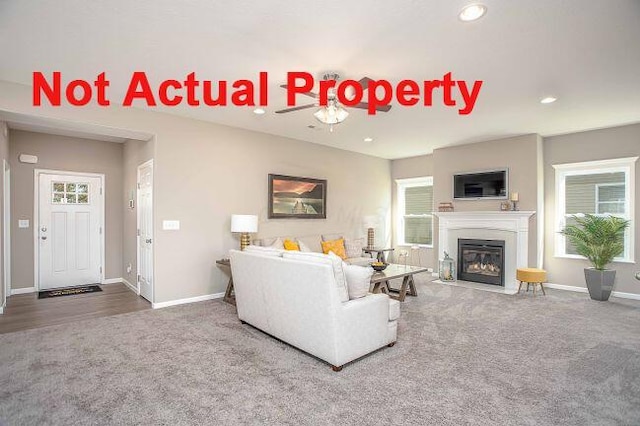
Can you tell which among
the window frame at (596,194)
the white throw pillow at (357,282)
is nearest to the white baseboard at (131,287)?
the white throw pillow at (357,282)

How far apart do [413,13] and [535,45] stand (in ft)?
3.94

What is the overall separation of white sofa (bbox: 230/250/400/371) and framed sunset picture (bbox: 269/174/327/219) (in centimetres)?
248

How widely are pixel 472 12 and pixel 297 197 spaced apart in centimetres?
432

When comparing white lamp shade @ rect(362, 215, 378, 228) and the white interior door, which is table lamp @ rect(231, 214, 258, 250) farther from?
white lamp shade @ rect(362, 215, 378, 228)

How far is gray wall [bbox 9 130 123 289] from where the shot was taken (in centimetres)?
531

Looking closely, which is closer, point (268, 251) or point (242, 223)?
point (268, 251)

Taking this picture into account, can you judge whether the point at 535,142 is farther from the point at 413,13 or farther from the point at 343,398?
the point at 343,398

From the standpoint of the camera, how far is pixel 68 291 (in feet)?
18.0

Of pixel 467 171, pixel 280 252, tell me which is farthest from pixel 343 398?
pixel 467 171

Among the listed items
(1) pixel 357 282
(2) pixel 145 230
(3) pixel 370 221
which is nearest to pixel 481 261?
(3) pixel 370 221

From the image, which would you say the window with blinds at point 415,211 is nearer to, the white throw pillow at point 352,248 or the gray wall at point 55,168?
the white throw pillow at point 352,248

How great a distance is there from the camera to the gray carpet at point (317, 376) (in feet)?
7.04

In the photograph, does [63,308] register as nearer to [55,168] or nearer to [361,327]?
[55,168]

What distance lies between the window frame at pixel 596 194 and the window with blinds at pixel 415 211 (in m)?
2.41
